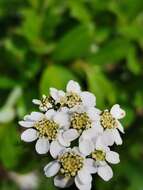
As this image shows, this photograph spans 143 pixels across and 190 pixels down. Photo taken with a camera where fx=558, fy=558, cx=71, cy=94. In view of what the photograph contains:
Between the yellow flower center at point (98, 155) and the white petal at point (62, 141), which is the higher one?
the white petal at point (62, 141)

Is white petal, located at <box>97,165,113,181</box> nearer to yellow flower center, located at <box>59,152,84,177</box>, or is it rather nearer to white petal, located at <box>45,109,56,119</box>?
yellow flower center, located at <box>59,152,84,177</box>

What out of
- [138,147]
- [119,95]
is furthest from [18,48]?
[138,147]

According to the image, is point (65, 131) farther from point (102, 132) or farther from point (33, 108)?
point (33, 108)

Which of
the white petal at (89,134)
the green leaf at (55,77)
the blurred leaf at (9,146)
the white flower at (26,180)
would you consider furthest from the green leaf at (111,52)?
the white petal at (89,134)

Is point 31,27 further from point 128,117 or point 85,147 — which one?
point 85,147

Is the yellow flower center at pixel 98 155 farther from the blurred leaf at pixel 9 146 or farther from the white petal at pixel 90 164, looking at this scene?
the blurred leaf at pixel 9 146

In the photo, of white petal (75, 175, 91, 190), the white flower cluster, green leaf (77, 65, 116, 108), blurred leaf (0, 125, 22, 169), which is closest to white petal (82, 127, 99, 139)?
the white flower cluster
